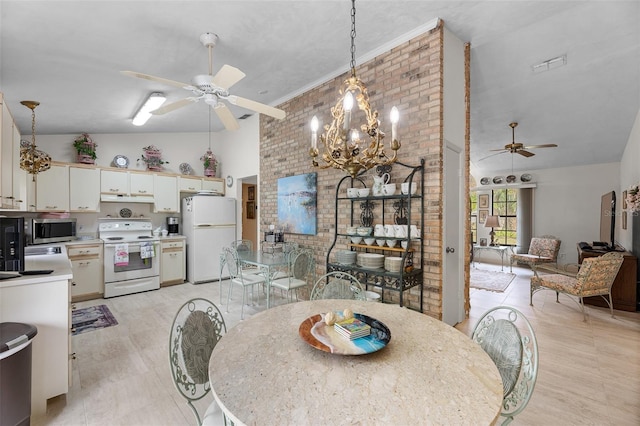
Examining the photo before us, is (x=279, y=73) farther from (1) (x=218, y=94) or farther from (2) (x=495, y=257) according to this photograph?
(2) (x=495, y=257)

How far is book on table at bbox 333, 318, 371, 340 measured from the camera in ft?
4.66

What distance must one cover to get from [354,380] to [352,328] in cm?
36

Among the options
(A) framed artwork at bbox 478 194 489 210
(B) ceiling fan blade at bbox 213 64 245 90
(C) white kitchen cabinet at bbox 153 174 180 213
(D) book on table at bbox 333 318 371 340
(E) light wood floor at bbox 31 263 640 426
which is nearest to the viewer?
(D) book on table at bbox 333 318 371 340

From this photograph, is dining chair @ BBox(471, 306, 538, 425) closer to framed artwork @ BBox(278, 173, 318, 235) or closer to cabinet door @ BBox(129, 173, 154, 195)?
framed artwork @ BBox(278, 173, 318, 235)

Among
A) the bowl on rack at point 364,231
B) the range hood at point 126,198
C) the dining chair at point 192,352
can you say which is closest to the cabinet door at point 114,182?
the range hood at point 126,198

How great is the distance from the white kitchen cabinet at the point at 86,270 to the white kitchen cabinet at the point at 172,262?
891 mm

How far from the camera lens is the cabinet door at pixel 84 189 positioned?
14.9ft

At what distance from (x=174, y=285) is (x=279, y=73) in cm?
407

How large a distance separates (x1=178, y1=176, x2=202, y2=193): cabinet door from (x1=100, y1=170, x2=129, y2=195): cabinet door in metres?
0.88

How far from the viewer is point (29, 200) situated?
4098 millimetres

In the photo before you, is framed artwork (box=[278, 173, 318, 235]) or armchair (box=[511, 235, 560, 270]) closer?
framed artwork (box=[278, 173, 318, 235])

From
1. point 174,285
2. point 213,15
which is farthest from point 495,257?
point 213,15

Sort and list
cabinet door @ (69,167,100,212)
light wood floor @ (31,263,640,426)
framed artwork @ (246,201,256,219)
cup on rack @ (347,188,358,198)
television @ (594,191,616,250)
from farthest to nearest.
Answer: framed artwork @ (246,201,256,219), television @ (594,191,616,250), cabinet door @ (69,167,100,212), cup on rack @ (347,188,358,198), light wood floor @ (31,263,640,426)

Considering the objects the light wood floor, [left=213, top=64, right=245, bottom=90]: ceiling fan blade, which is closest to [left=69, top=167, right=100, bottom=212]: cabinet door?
the light wood floor
